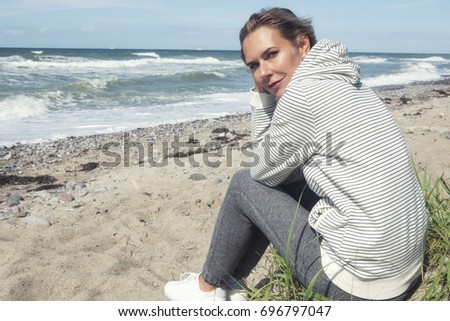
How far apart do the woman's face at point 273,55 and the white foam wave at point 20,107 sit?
9347mm

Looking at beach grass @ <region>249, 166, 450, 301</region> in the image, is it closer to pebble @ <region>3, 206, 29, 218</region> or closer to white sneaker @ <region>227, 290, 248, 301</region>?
white sneaker @ <region>227, 290, 248, 301</region>

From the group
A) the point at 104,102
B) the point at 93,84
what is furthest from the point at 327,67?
the point at 93,84

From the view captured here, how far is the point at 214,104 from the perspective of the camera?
13.1m

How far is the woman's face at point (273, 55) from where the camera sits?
2320mm

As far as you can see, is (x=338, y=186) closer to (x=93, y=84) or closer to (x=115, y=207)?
(x=115, y=207)

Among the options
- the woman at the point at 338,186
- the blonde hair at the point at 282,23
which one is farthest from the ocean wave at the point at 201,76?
the woman at the point at 338,186

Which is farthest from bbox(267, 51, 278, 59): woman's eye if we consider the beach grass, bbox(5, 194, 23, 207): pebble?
bbox(5, 194, 23, 207): pebble

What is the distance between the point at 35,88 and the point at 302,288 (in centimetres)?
1382

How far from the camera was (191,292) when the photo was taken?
2496mm

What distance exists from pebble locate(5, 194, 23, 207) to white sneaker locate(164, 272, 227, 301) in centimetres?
267

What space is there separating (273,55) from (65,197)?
10.0 ft
